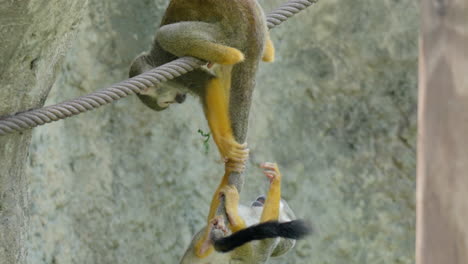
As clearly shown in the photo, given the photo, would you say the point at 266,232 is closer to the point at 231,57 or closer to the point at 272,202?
the point at 272,202

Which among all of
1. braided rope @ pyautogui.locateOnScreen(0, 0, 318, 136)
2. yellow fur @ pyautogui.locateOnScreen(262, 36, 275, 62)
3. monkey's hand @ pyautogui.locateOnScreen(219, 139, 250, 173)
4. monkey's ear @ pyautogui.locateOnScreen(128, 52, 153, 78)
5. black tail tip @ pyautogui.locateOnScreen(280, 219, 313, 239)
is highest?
braided rope @ pyautogui.locateOnScreen(0, 0, 318, 136)

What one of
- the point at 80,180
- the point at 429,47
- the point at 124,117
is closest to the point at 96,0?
the point at 124,117

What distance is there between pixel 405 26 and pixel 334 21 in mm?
600

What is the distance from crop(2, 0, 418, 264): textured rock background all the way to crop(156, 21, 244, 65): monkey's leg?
2155mm

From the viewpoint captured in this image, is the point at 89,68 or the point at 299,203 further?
the point at 299,203

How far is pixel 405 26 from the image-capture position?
244 inches

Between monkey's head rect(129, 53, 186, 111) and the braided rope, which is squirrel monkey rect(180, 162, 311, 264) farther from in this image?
the braided rope

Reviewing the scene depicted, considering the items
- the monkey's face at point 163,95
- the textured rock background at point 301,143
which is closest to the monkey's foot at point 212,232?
the monkey's face at point 163,95

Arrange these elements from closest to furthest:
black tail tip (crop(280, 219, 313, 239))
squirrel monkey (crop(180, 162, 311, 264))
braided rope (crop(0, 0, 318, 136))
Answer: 1. braided rope (crop(0, 0, 318, 136))
2. black tail tip (crop(280, 219, 313, 239))
3. squirrel monkey (crop(180, 162, 311, 264))

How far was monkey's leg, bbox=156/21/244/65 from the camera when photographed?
369 cm

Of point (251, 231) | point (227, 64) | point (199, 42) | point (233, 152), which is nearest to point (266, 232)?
point (251, 231)

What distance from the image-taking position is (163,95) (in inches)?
162

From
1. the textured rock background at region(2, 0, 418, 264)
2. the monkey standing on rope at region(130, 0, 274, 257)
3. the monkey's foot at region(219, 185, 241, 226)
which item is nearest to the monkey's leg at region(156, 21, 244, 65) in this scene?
the monkey standing on rope at region(130, 0, 274, 257)

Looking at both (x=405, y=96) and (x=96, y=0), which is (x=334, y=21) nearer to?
(x=405, y=96)
